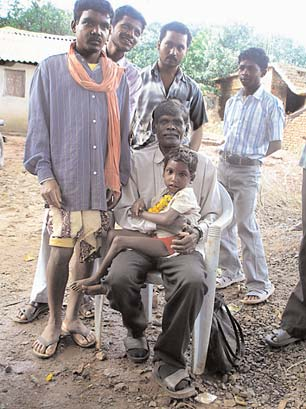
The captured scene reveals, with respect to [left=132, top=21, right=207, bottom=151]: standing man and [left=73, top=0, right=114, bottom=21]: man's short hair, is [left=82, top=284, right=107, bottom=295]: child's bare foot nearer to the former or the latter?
[left=132, top=21, right=207, bottom=151]: standing man

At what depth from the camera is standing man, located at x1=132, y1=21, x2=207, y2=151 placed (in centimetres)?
311

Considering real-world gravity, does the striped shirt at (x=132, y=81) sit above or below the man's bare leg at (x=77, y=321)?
above

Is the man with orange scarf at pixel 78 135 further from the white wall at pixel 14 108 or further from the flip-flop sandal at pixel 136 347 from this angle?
the white wall at pixel 14 108

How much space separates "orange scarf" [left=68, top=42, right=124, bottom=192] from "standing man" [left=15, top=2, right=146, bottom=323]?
1.52ft

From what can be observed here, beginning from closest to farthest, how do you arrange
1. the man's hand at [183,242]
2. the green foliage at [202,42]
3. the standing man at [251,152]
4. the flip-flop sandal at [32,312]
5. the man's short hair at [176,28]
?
1. the man's hand at [183,242]
2. the man's short hair at [176,28]
3. the flip-flop sandal at [32,312]
4. the standing man at [251,152]
5. the green foliage at [202,42]

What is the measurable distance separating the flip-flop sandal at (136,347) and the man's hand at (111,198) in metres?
0.78

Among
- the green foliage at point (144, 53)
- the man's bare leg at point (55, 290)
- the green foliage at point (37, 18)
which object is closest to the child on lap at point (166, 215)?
the man's bare leg at point (55, 290)

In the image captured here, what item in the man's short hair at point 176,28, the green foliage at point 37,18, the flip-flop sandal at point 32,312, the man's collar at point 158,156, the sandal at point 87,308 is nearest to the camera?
the man's collar at point 158,156

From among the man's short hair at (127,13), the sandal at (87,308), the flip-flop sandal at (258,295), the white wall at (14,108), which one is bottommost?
the white wall at (14,108)

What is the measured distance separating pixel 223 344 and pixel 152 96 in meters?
1.60

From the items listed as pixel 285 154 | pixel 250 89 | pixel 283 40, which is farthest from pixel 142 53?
pixel 250 89

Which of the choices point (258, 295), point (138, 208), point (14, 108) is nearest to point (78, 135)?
point (138, 208)

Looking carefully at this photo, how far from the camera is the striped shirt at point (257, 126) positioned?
3832 mm

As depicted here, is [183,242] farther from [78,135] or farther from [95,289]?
[78,135]
